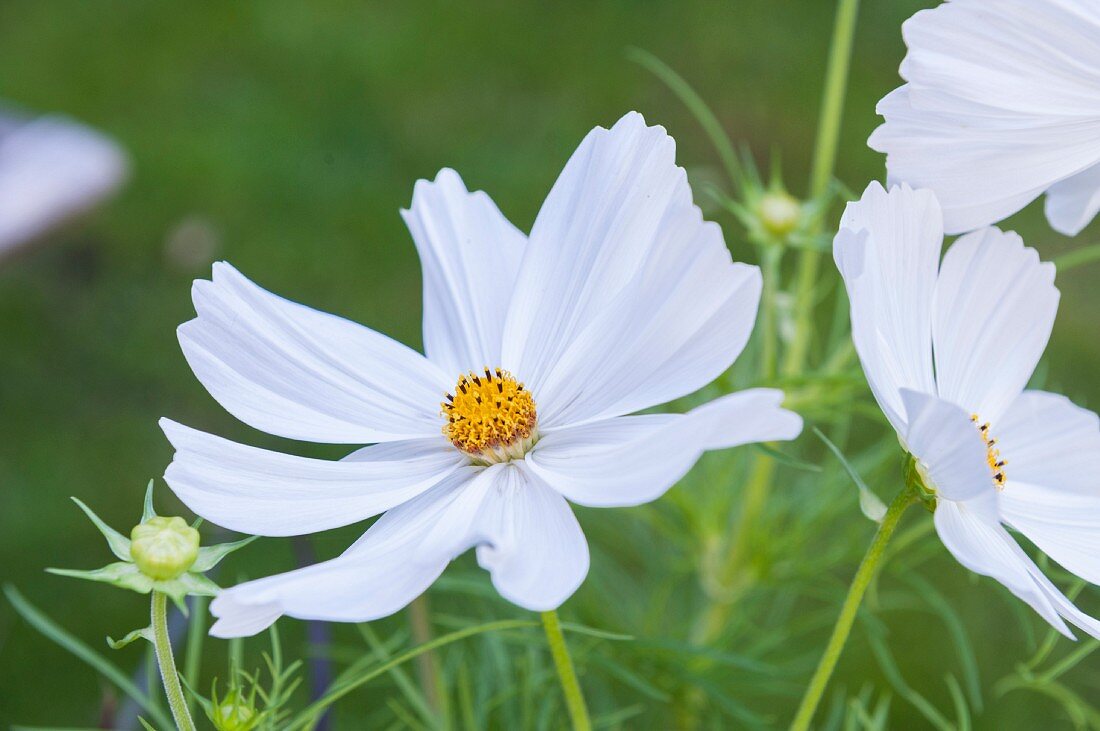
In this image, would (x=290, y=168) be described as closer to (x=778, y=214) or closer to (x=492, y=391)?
(x=778, y=214)

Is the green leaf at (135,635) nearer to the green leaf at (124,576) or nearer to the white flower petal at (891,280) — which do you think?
the green leaf at (124,576)

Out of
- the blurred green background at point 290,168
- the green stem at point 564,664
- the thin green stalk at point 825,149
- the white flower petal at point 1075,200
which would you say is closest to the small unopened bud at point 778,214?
the thin green stalk at point 825,149

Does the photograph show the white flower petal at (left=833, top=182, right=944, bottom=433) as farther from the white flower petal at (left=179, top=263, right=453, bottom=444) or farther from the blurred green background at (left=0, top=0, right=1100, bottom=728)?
the blurred green background at (left=0, top=0, right=1100, bottom=728)

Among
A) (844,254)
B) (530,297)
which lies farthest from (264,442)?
(844,254)

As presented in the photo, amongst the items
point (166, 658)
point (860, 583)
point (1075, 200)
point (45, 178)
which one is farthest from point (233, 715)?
point (45, 178)

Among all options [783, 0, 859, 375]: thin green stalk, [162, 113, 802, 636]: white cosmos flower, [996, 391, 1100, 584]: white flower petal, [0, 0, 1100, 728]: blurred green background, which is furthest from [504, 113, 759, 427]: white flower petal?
[0, 0, 1100, 728]: blurred green background

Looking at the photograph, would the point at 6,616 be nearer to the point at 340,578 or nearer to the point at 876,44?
the point at 340,578

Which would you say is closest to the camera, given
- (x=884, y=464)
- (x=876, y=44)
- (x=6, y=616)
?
(x=884, y=464)
